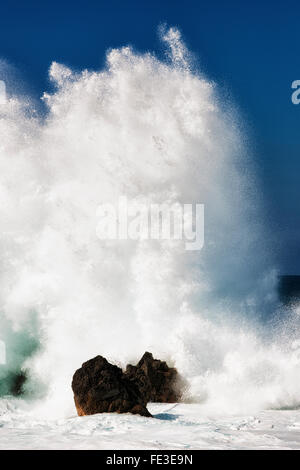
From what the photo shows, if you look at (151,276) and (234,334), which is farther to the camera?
(151,276)

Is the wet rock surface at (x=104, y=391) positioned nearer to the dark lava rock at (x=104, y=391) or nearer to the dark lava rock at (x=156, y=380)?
the dark lava rock at (x=104, y=391)

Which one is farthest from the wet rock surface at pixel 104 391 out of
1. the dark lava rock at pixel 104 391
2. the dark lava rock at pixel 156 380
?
the dark lava rock at pixel 156 380

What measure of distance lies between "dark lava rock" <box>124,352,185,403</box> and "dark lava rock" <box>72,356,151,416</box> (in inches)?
109

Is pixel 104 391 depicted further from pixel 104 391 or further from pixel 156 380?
pixel 156 380

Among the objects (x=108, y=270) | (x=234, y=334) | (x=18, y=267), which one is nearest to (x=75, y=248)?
(x=108, y=270)

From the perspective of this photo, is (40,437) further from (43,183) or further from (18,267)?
(43,183)

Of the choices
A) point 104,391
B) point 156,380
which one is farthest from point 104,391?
point 156,380

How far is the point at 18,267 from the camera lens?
19.9m

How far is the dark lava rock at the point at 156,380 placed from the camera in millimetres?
12312

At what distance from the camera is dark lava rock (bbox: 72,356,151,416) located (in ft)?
29.4

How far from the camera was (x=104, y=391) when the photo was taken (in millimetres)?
9141

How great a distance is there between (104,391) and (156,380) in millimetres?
4219
